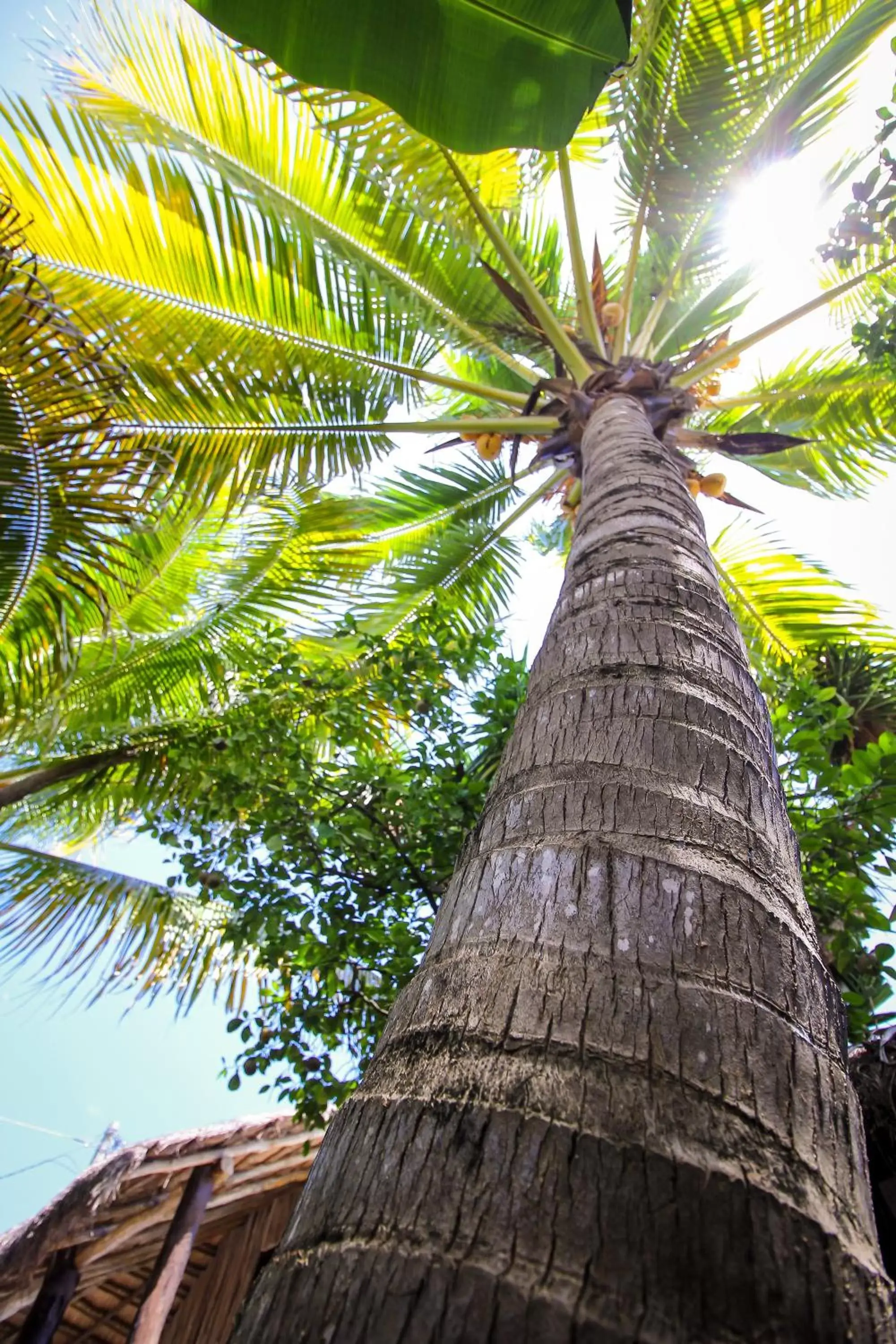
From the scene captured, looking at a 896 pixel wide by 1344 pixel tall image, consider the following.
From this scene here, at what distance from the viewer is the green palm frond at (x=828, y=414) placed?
5020 millimetres

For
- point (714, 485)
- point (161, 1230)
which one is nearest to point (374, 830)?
point (714, 485)

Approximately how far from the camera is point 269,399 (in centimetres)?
432

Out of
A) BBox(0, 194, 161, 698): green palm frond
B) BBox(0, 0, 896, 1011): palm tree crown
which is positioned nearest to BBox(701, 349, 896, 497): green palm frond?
BBox(0, 0, 896, 1011): palm tree crown

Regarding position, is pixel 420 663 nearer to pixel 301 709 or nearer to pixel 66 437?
pixel 301 709

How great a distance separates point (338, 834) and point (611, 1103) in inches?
91.8

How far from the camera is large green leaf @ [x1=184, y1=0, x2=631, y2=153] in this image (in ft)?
6.72

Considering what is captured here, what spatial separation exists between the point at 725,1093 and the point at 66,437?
12.3 feet

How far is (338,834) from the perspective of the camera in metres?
2.86

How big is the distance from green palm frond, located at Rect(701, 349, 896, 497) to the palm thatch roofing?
16.3ft

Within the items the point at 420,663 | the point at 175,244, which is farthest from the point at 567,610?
the point at 175,244

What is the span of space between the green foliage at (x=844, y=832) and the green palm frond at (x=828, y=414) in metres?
2.83

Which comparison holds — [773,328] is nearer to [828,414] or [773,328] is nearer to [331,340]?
[828,414]

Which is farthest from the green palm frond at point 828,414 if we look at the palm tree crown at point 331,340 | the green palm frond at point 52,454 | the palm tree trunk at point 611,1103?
the palm tree trunk at point 611,1103

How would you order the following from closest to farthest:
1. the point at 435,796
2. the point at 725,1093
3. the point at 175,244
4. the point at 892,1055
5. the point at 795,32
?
the point at 725,1093
the point at 892,1055
the point at 435,796
the point at 795,32
the point at 175,244
